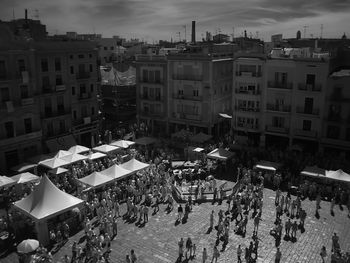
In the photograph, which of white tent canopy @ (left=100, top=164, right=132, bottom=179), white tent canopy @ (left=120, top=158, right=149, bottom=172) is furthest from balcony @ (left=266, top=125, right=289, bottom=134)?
white tent canopy @ (left=100, top=164, right=132, bottom=179)

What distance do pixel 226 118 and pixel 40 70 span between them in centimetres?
2704

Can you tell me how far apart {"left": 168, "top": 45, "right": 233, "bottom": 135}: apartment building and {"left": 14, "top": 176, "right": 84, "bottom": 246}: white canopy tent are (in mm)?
27392

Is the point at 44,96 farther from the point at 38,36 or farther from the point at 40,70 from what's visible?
the point at 38,36

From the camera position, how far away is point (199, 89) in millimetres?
49625

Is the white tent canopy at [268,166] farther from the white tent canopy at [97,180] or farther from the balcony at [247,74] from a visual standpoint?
the white tent canopy at [97,180]

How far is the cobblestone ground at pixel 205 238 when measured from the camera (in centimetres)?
2297

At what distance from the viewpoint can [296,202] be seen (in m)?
28.2

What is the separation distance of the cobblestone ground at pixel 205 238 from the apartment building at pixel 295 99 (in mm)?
14180

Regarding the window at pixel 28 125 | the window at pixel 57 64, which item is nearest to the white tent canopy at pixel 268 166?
the window at pixel 28 125

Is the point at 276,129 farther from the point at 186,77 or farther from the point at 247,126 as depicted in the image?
the point at 186,77

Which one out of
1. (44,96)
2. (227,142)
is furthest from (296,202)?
(44,96)

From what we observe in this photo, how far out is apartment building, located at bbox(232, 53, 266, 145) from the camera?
1747 inches

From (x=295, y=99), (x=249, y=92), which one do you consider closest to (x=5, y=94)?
(x=249, y=92)

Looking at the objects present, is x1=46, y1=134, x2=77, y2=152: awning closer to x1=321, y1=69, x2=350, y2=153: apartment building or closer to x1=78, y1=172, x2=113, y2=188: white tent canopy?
x1=78, y1=172, x2=113, y2=188: white tent canopy
